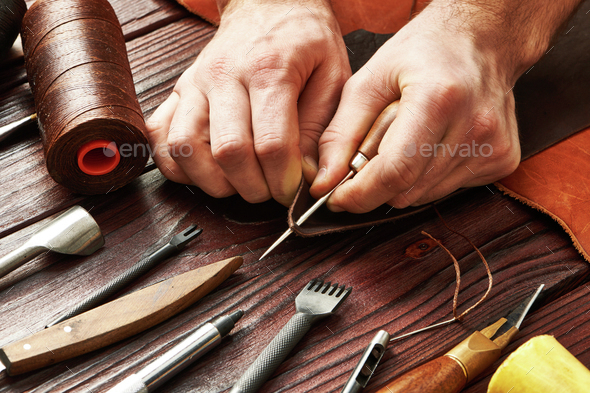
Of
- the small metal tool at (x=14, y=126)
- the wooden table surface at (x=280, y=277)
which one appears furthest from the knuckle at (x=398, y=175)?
the small metal tool at (x=14, y=126)

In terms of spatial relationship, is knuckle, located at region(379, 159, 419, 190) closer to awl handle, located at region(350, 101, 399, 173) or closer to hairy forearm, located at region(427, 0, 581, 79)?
awl handle, located at region(350, 101, 399, 173)

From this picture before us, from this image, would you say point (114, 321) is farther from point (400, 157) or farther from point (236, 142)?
point (400, 157)

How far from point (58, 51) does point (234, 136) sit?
40 centimetres

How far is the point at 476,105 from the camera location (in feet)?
2.47

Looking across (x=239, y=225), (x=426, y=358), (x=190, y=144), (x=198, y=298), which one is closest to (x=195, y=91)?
(x=190, y=144)

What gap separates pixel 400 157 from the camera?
2.28 feet

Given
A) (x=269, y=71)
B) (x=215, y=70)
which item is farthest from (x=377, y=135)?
(x=215, y=70)

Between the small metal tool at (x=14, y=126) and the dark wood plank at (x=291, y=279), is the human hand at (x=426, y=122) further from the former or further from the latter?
the small metal tool at (x=14, y=126)

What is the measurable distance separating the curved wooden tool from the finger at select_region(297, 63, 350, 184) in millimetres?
263

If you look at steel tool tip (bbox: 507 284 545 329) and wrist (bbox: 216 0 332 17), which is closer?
steel tool tip (bbox: 507 284 545 329)

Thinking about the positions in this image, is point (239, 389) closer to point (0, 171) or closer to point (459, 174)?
point (459, 174)

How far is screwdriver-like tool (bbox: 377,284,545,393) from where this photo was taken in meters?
0.54

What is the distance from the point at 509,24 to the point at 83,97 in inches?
30.9

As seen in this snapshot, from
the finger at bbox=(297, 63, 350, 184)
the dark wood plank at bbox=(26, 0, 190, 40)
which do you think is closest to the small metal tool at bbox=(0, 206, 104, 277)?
the finger at bbox=(297, 63, 350, 184)
